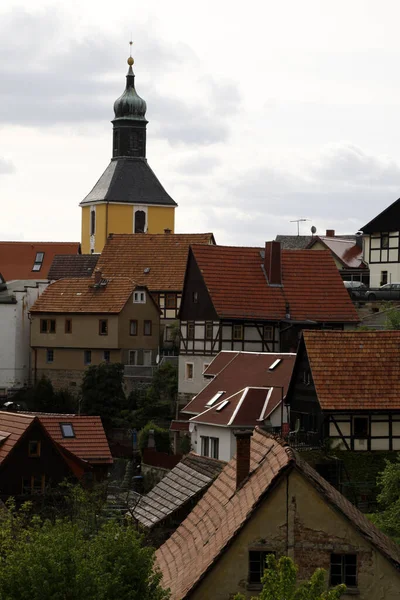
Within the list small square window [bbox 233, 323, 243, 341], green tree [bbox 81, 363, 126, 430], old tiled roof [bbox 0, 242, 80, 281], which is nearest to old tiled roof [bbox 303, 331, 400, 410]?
small square window [bbox 233, 323, 243, 341]

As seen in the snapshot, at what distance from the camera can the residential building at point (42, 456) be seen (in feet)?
172

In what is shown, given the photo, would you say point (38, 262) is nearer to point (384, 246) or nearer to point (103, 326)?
point (384, 246)

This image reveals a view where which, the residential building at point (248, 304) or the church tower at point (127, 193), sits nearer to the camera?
the residential building at point (248, 304)

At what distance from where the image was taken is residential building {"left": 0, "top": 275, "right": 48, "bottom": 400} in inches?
3071

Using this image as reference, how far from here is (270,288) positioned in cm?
6831

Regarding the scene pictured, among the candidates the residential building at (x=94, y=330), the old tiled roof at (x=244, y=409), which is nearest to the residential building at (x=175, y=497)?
the old tiled roof at (x=244, y=409)

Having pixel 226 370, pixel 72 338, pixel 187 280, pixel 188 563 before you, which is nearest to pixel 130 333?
pixel 72 338

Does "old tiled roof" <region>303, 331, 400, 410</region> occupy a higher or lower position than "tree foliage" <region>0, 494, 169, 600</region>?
higher

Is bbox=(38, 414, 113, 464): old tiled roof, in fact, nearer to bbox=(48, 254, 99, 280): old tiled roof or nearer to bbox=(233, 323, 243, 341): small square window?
bbox=(233, 323, 243, 341): small square window

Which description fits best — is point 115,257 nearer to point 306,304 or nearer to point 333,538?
point 306,304

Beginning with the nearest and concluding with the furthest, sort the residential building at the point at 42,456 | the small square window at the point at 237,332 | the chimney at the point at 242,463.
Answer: the chimney at the point at 242,463 → the residential building at the point at 42,456 → the small square window at the point at 237,332

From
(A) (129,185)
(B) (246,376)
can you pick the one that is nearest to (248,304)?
(B) (246,376)

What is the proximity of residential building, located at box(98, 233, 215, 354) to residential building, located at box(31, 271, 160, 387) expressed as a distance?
1352 mm

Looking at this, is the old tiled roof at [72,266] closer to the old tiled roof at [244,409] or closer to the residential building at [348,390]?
the old tiled roof at [244,409]
